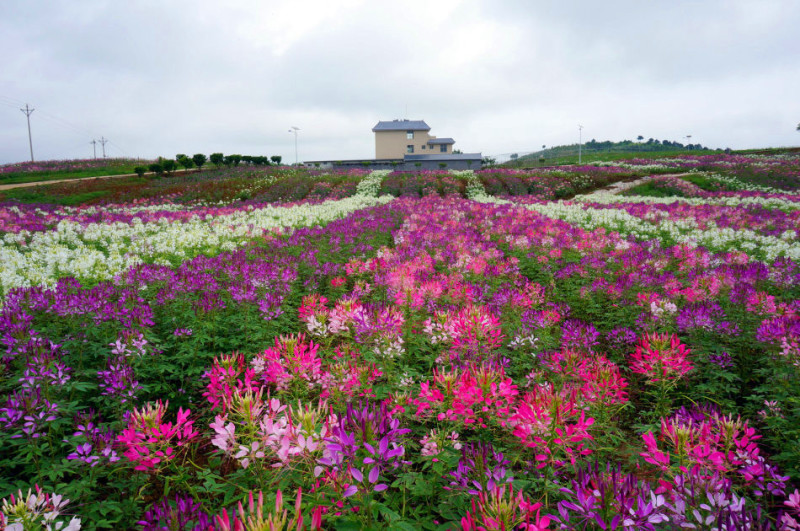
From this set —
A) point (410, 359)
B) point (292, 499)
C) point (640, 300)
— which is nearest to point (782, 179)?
point (640, 300)

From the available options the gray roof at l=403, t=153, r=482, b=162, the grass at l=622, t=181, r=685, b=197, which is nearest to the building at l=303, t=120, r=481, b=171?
the gray roof at l=403, t=153, r=482, b=162

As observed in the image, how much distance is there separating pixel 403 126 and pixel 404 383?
217ft

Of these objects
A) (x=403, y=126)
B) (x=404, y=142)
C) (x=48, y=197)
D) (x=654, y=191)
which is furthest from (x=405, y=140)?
(x=48, y=197)

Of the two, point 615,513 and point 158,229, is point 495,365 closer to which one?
point 615,513

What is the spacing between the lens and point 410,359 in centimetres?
393

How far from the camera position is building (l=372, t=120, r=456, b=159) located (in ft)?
211

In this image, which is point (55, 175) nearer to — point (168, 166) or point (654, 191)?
point (168, 166)

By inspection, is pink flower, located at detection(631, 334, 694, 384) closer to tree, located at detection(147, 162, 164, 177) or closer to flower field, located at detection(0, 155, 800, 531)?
flower field, located at detection(0, 155, 800, 531)

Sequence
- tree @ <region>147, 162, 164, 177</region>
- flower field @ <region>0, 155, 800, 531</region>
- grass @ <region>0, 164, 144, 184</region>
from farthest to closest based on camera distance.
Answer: tree @ <region>147, 162, 164, 177</region>, grass @ <region>0, 164, 144, 184</region>, flower field @ <region>0, 155, 800, 531</region>

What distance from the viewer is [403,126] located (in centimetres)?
6456

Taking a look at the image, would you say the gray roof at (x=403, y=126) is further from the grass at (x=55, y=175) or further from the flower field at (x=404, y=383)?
the flower field at (x=404, y=383)

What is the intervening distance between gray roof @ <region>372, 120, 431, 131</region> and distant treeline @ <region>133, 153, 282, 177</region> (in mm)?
21803

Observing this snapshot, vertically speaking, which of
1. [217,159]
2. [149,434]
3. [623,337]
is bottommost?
[623,337]


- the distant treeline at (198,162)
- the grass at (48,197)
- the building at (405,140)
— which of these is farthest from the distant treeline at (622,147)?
the grass at (48,197)
